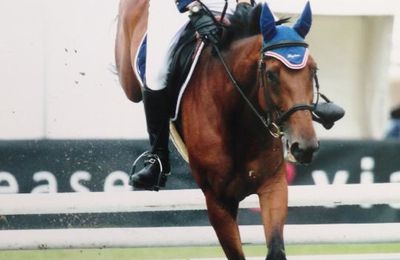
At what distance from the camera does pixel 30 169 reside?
9.29 metres

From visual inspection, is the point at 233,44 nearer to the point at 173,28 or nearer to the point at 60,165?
the point at 173,28

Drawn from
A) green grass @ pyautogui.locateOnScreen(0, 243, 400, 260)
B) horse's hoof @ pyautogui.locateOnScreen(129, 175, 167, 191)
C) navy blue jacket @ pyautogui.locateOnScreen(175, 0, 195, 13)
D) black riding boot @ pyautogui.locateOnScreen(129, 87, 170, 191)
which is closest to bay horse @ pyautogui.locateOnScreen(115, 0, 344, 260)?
black riding boot @ pyautogui.locateOnScreen(129, 87, 170, 191)

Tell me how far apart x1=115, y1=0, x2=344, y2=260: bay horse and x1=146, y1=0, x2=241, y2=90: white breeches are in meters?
0.21

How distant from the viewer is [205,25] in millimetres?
5559

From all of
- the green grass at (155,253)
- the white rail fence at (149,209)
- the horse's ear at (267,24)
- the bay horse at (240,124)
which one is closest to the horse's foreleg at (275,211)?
the bay horse at (240,124)

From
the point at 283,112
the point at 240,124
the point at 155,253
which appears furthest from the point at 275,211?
the point at 155,253

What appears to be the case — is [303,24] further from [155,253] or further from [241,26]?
[155,253]

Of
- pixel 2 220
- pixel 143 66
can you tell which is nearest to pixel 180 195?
pixel 143 66

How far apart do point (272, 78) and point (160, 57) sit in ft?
3.45

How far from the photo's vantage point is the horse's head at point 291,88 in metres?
4.77

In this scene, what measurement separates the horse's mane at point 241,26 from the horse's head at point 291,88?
0.32 meters

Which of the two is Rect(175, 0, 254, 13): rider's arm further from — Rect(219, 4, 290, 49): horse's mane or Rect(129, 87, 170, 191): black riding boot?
Rect(129, 87, 170, 191): black riding boot

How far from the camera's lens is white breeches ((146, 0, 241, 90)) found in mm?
5844

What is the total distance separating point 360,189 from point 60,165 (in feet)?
10.3
